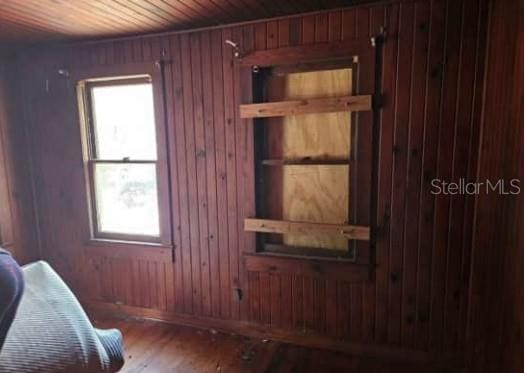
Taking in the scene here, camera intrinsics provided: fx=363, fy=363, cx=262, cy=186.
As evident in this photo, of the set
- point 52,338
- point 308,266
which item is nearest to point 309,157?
point 308,266

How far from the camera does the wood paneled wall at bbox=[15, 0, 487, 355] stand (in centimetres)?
210

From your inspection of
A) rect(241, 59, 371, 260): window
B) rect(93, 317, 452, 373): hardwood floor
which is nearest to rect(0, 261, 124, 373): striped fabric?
rect(93, 317, 452, 373): hardwood floor

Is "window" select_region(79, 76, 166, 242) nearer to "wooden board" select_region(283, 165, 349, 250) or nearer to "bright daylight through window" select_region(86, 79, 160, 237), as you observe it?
"bright daylight through window" select_region(86, 79, 160, 237)

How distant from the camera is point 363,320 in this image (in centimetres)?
243

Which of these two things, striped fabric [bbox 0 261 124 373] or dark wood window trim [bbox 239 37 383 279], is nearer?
striped fabric [bbox 0 261 124 373]

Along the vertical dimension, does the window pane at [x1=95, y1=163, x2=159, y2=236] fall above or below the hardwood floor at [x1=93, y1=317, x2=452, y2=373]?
above

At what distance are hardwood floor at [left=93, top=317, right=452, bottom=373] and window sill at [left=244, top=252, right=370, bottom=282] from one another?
0.52m

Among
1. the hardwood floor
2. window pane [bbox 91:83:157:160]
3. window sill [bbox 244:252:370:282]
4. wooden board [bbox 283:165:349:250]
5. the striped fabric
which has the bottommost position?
the hardwood floor

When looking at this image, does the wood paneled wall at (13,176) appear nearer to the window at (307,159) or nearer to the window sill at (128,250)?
the window sill at (128,250)

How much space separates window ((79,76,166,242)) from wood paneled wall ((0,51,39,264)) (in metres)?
0.59

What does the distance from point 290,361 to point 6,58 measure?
3172 mm

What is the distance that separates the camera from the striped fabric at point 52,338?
1.12 metres

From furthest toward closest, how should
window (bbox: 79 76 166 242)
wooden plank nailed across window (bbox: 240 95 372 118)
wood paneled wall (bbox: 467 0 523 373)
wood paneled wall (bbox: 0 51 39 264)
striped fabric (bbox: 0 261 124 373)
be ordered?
wood paneled wall (bbox: 0 51 39 264) < window (bbox: 79 76 166 242) < wooden plank nailed across window (bbox: 240 95 372 118) < wood paneled wall (bbox: 467 0 523 373) < striped fabric (bbox: 0 261 124 373)

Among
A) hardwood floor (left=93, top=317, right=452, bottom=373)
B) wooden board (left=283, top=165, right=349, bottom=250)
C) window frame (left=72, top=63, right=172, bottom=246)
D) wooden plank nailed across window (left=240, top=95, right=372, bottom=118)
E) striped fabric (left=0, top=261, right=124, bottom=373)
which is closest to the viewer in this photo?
striped fabric (left=0, top=261, right=124, bottom=373)
